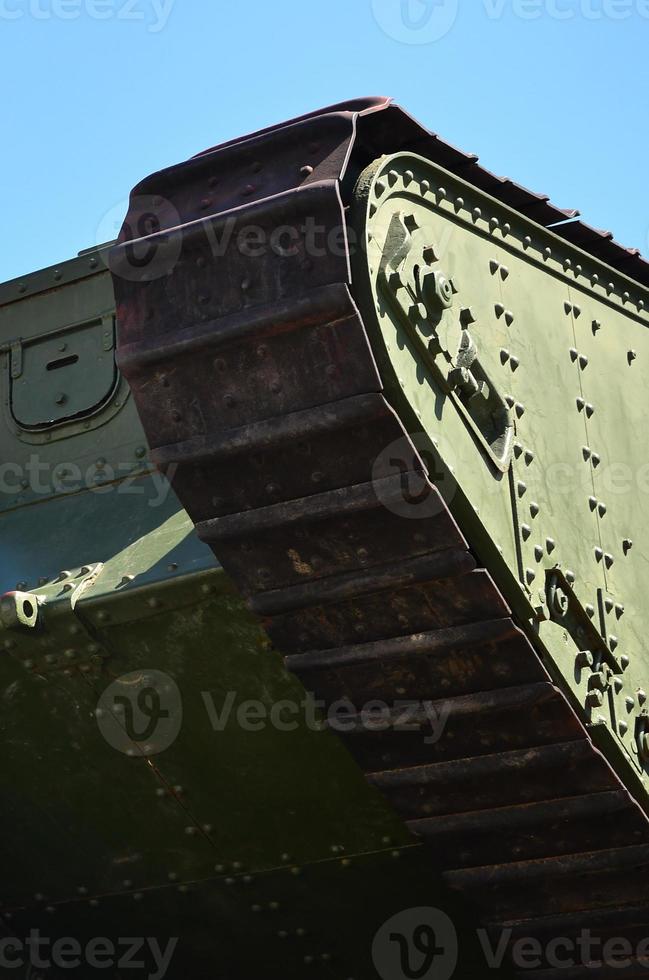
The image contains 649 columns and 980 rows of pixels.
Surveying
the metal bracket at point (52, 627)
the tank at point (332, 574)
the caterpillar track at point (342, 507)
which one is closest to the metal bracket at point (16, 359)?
the tank at point (332, 574)

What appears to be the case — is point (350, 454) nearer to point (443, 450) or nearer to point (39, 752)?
point (443, 450)

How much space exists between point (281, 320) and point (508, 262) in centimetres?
113

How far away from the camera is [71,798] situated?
5699mm

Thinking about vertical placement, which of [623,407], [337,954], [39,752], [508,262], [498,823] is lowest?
[337,954]

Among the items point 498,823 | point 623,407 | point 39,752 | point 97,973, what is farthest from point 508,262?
point 97,973

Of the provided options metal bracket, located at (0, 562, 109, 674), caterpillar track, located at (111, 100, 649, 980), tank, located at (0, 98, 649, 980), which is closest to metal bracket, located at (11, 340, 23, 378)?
tank, located at (0, 98, 649, 980)

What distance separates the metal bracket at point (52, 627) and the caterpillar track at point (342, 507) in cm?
76

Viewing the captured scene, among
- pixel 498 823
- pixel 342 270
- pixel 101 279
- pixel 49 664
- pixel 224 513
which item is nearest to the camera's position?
pixel 342 270

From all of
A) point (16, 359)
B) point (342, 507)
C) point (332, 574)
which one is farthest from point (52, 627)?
point (16, 359)

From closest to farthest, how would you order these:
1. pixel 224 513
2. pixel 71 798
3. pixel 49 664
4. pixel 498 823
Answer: pixel 224 513
pixel 498 823
pixel 49 664
pixel 71 798

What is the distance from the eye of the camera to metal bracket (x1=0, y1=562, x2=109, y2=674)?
5.10 meters

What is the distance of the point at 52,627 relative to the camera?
17.0 feet

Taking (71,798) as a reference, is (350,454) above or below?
above

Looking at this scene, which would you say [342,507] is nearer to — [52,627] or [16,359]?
[52,627]
